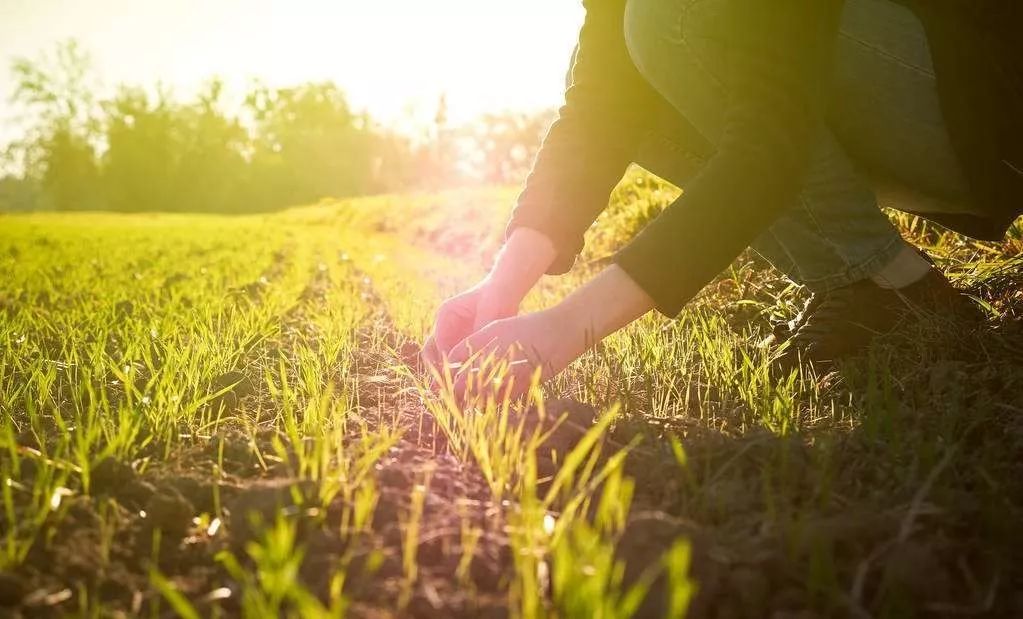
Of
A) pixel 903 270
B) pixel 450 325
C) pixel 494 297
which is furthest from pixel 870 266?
pixel 450 325

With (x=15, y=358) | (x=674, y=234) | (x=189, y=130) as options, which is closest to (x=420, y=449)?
(x=674, y=234)

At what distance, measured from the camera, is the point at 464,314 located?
5.36ft

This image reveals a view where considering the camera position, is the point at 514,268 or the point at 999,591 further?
the point at 514,268

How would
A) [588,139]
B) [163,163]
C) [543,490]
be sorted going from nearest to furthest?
[543,490] < [588,139] < [163,163]

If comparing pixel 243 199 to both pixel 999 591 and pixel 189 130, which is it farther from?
pixel 999 591

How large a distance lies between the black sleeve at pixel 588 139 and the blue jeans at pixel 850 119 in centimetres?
16

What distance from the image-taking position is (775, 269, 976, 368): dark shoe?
5.41 ft

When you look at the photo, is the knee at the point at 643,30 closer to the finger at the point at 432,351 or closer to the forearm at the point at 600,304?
the forearm at the point at 600,304

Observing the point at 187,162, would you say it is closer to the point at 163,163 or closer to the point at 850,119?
the point at 163,163

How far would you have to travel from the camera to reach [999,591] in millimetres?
749

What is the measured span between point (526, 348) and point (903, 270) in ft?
3.32

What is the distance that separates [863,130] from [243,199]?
4382 cm

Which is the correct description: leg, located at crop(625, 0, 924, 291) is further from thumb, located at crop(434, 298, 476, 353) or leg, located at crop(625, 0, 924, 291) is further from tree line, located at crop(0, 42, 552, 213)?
tree line, located at crop(0, 42, 552, 213)

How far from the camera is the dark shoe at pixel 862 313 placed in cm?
165
